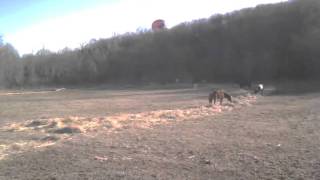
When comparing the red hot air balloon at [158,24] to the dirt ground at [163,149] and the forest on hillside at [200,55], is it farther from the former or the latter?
the dirt ground at [163,149]

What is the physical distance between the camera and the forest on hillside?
274 feet

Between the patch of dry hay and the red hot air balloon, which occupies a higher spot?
the red hot air balloon

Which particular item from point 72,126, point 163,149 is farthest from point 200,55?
point 163,149

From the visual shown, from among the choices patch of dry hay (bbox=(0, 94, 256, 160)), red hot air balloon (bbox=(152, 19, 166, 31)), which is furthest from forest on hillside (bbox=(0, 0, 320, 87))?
patch of dry hay (bbox=(0, 94, 256, 160))

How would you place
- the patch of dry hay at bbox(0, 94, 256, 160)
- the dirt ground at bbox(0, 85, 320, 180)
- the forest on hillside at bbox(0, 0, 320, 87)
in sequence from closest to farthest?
the dirt ground at bbox(0, 85, 320, 180)
the patch of dry hay at bbox(0, 94, 256, 160)
the forest on hillside at bbox(0, 0, 320, 87)

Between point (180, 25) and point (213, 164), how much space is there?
379 ft

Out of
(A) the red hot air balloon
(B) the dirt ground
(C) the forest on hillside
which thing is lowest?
(B) the dirt ground

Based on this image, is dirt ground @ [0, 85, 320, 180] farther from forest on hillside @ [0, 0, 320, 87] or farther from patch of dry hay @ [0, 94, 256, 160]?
forest on hillside @ [0, 0, 320, 87]

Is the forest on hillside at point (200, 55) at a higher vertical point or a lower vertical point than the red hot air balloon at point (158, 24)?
lower

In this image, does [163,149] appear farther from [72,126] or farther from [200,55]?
[200,55]

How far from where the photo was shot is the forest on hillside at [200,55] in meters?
83.6

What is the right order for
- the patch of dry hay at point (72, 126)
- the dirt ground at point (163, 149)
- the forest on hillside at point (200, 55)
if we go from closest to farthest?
the dirt ground at point (163, 149), the patch of dry hay at point (72, 126), the forest on hillside at point (200, 55)

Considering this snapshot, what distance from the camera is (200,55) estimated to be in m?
108

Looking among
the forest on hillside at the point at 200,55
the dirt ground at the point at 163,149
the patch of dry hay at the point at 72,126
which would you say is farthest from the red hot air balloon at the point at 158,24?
the dirt ground at the point at 163,149
